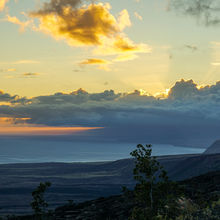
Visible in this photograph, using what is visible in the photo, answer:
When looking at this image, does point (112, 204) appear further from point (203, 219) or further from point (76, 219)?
point (203, 219)

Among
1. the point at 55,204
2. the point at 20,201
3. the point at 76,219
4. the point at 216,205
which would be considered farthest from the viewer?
the point at 20,201

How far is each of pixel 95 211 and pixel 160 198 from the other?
27.4 metres

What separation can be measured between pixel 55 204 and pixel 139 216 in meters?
169

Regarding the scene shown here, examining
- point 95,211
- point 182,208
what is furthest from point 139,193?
point 95,211

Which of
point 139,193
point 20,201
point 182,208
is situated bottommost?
point 20,201

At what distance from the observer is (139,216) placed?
23.4 meters

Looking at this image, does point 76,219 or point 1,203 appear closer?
point 76,219

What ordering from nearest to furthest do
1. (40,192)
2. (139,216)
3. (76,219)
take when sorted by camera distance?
(139,216)
(40,192)
(76,219)

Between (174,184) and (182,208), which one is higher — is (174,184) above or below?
above

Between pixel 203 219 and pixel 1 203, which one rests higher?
pixel 203 219

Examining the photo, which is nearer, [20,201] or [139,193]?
[139,193]

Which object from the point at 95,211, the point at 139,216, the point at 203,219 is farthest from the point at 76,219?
the point at 203,219

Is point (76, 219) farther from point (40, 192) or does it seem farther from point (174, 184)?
point (174, 184)

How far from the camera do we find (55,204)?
18300cm
